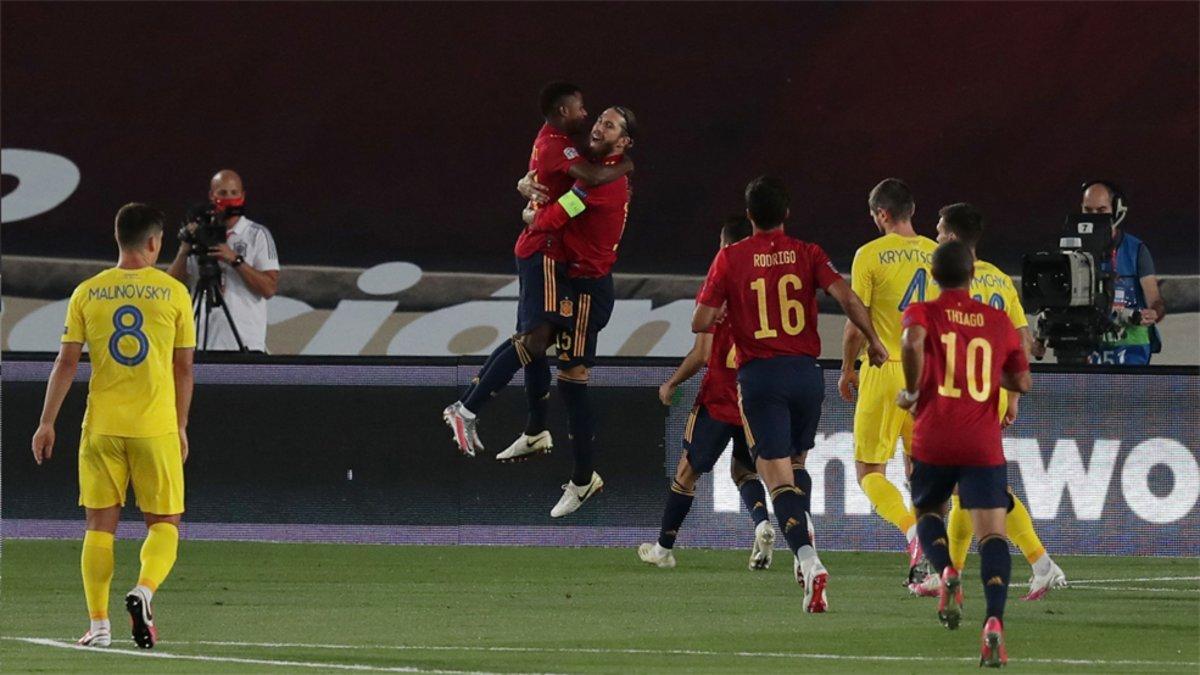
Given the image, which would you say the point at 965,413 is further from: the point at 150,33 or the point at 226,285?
the point at 150,33

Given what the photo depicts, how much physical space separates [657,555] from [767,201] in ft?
10.3

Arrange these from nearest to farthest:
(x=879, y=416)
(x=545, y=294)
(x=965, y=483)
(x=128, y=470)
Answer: (x=965, y=483) → (x=128, y=470) → (x=879, y=416) → (x=545, y=294)

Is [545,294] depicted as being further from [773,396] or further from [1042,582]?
[1042,582]

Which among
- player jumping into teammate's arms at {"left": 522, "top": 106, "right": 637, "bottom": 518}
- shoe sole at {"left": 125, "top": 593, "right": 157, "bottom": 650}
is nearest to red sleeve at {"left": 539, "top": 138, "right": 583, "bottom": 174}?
player jumping into teammate's arms at {"left": 522, "top": 106, "right": 637, "bottom": 518}

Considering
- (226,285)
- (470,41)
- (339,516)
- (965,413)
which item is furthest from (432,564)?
(470,41)

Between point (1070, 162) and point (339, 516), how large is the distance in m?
6.66

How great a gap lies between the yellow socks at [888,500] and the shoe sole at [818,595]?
3.98 feet

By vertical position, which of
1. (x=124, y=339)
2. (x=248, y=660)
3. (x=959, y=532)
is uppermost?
(x=124, y=339)

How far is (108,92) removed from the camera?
61.9 ft

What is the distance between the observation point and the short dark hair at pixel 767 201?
10828 millimetres

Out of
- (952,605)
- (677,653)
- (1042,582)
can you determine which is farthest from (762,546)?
(677,653)

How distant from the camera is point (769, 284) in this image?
10828mm

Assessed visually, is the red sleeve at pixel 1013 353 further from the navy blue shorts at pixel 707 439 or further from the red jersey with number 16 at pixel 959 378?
the navy blue shorts at pixel 707 439

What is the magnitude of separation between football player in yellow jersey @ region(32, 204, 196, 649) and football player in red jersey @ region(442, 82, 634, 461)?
3423 mm
